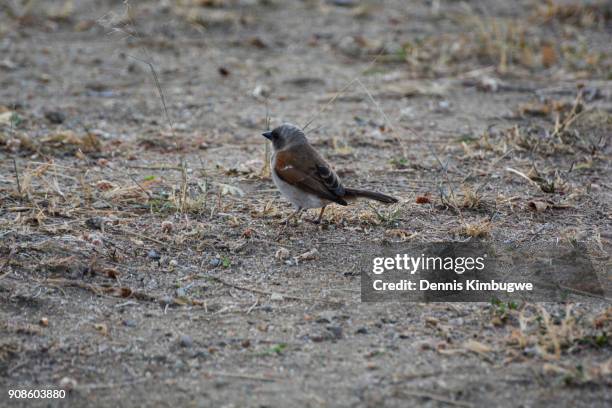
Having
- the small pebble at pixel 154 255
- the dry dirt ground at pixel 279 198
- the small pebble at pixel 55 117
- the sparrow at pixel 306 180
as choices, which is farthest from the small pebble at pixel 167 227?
the small pebble at pixel 55 117

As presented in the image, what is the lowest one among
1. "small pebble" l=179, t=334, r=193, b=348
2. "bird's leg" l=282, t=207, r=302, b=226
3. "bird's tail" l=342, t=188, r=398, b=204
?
"small pebble" l=179, t=334, r=193, b=348

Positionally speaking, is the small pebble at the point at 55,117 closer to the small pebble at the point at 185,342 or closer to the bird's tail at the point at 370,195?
the bird's tail at the point at 370,195

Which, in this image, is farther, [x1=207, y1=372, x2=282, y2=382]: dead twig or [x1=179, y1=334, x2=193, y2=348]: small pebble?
[x1=179, y1=334, x2=193, y2=348]: small pebble

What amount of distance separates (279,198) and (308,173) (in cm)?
72

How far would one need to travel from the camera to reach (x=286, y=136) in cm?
590

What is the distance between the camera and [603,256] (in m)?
5.07

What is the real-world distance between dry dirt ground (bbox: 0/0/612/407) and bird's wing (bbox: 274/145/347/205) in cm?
32

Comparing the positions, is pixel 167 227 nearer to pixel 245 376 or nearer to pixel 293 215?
pixel 293 215

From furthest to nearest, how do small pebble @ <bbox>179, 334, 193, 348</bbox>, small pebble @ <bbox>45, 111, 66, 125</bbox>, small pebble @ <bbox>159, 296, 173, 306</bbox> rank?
1. small pebble @ <bbox>45, 111, 66, 125</bbox>
2. small pebble @ <bbox>159, 296, 173, 306</bbox>
3. small pebble @ <bbox>179, 334, 193, 348</bbox>

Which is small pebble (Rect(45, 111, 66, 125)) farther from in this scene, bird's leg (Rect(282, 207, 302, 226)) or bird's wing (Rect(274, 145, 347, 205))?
bird's leg (Rect(282, 207, 302, 226))

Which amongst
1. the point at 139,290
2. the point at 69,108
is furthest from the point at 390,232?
the point at 69,108

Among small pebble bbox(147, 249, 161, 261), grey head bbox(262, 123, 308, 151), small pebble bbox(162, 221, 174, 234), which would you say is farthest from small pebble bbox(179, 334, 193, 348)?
grey head bbox(262, 123, 308, 151)

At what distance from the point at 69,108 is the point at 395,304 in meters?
4.49

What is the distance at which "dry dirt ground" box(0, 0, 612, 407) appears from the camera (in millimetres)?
3908
